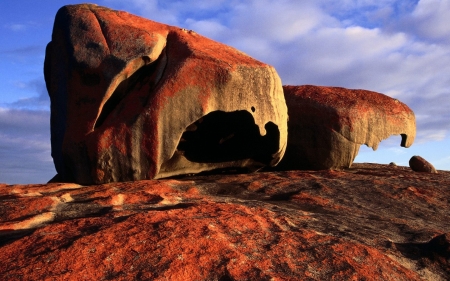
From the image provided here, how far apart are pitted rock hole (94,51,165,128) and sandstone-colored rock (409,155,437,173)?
609 cm

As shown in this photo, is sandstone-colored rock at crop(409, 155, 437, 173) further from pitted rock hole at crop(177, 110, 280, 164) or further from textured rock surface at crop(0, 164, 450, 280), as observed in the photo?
textured rock surface at crop(0, 164, 450, 280)

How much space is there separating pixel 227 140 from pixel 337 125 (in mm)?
2015

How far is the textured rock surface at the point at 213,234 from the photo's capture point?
10.3 ft

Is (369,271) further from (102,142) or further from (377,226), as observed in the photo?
(102,142)

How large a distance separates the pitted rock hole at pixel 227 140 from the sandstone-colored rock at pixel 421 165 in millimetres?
3869

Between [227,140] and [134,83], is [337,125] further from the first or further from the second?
[134,83]

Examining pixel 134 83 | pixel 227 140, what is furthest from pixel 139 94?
pixel 227 140

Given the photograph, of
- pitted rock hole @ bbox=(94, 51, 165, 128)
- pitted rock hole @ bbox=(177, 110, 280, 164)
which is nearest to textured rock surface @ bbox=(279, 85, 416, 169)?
pitted rock hole @ bbox=(177, 110, 280, 164)

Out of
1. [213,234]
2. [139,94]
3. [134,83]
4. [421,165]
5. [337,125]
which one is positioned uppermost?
[134,83]

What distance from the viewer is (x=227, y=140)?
324 inches

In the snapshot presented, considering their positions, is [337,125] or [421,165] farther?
[421,165]

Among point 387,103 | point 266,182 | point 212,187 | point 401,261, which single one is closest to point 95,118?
point 212,187

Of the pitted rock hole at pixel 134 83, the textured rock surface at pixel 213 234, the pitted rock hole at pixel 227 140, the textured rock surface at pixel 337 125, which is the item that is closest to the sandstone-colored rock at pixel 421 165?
the textured rock surface at pixel 337 125

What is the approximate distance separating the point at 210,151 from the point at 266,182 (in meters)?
1.81
